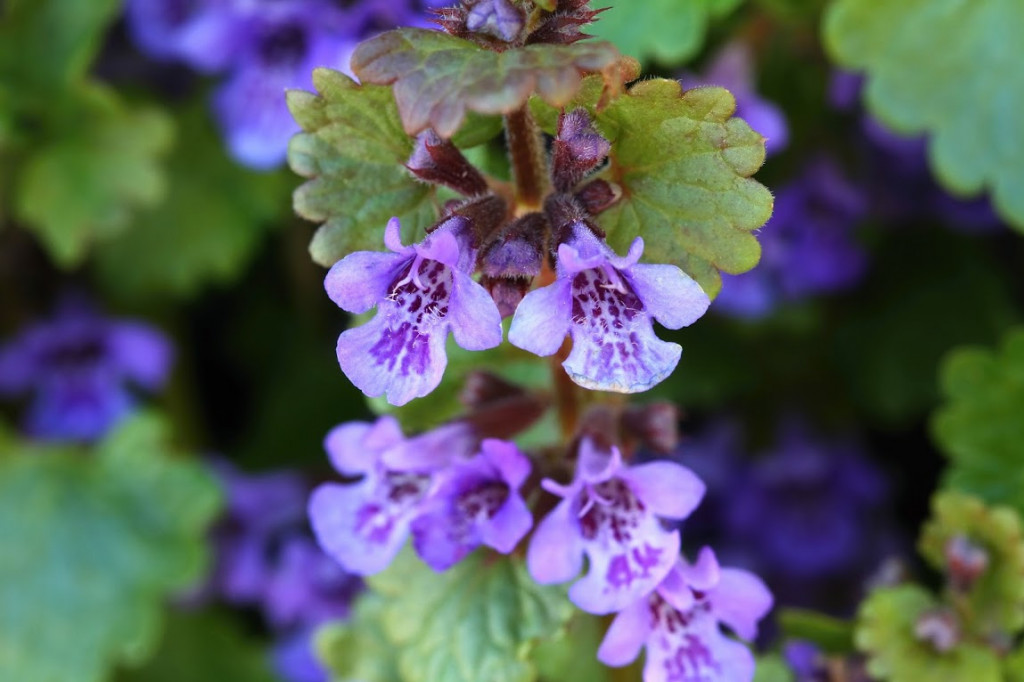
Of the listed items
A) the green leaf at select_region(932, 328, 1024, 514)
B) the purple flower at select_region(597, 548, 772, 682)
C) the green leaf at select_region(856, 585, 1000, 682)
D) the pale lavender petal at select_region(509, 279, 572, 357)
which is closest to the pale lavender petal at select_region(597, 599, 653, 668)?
the purple flower at select_region(597, 548, 772, 682)

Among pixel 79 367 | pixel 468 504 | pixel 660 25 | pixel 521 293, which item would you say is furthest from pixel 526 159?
pixel 79 367

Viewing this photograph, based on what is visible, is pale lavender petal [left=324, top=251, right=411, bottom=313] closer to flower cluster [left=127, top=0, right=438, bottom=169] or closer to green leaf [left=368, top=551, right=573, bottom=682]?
green leaf [left=368, top=551, right=573, bottom=682]

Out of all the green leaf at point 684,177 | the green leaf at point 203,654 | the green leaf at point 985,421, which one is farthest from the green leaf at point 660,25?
the green leaf at point 203,654

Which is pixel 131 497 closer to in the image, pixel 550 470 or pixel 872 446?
pixel 550 470

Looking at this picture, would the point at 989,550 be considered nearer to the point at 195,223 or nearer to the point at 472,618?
the point at 472,618

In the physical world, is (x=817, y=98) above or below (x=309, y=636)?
above

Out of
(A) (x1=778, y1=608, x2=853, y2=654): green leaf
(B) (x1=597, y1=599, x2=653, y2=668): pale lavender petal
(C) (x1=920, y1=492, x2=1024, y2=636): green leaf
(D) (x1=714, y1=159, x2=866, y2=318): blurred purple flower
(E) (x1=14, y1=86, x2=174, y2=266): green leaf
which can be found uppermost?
(B) (x1=597, y1=599, x2=653, y2=668): pale lavender petal

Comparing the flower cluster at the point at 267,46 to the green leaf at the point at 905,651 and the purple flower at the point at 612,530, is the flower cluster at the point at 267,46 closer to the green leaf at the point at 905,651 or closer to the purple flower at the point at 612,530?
the purple flower at the point at 612,530

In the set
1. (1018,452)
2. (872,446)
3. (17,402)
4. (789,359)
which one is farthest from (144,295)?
(1018,452)
